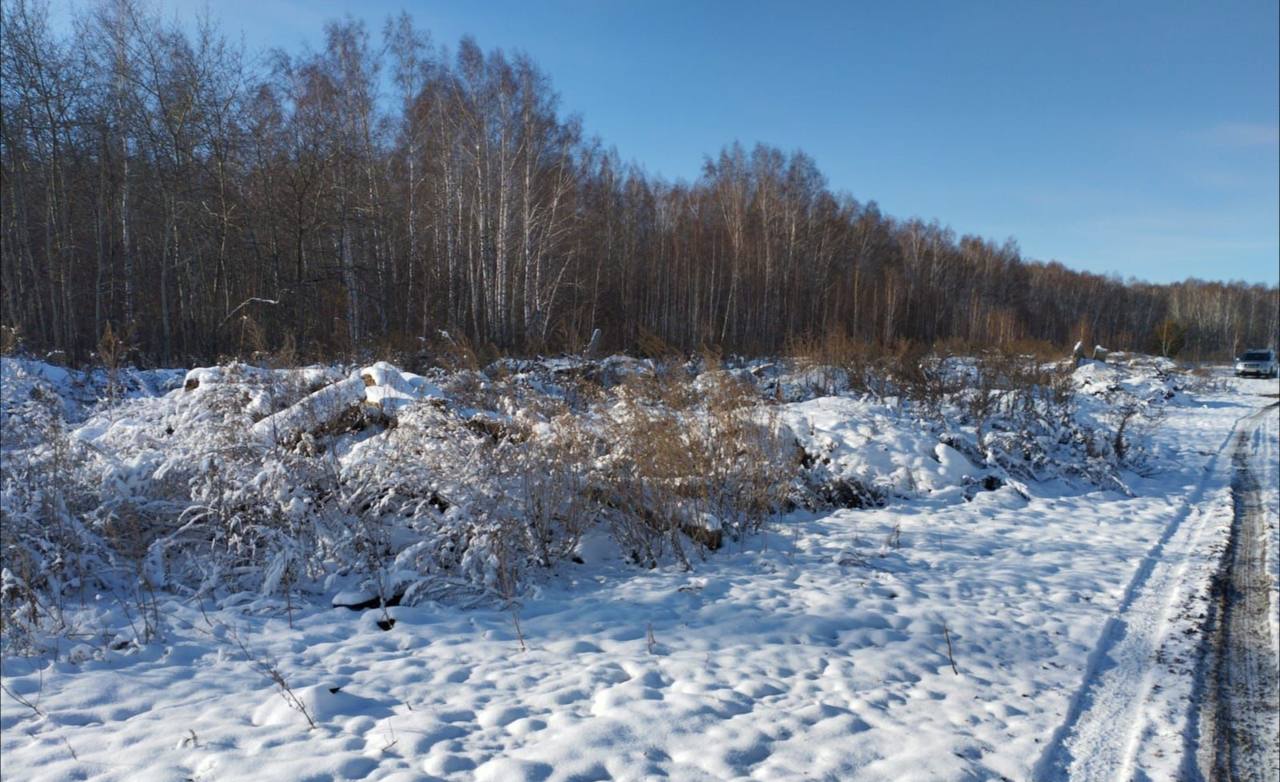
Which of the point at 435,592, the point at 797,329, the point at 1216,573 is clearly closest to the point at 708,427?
the point at 435,592

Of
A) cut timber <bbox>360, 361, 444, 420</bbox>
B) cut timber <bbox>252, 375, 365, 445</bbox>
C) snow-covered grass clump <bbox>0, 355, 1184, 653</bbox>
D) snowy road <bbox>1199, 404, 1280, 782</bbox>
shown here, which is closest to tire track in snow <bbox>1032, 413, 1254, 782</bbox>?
snowy road <bbox>1199, 404, 1280, 782</bbox>

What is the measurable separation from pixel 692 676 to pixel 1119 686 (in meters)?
2.38

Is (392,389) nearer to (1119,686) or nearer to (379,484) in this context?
(379,484)

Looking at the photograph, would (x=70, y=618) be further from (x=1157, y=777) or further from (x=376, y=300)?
(x=376, y=300)

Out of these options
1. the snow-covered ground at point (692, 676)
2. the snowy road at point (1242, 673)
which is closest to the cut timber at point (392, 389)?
the snow-covered ground at point (692, 676)

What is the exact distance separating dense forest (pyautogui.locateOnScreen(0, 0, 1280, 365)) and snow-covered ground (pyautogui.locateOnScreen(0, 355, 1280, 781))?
5.12 metres

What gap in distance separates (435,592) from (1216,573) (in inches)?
252

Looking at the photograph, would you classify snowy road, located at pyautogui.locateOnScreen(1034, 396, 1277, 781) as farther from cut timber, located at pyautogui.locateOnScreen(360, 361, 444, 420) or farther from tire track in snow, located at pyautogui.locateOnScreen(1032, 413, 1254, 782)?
cut timber, located at pyautogui.locateOnScreen(360, 361, 444, 420)

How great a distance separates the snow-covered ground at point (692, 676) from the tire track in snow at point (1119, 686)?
16 millimetres

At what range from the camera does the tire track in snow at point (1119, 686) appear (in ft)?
10.2

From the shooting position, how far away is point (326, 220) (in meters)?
18.5

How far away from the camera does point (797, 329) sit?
38.7 meters

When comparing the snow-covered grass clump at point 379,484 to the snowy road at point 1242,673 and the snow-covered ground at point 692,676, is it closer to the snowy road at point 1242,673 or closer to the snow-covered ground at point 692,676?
the snow-covered ground at point 692,676

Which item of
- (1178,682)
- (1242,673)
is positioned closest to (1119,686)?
(1178,682)
